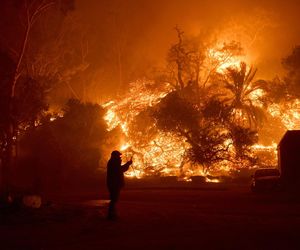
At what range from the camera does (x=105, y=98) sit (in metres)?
63.8

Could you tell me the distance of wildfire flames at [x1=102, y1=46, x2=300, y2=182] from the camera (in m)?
36.4

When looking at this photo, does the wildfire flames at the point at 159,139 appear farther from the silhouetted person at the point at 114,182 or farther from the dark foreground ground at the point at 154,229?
the silhouetted person at the point at 114,182

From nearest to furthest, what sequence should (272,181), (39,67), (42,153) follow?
(272,181) < (42,153) < (39,67)

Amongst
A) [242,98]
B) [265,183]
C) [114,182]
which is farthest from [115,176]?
[242,98]

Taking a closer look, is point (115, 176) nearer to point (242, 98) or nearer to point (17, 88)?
point (17, 88)

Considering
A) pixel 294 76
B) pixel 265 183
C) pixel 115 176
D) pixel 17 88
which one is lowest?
pixel 265 183

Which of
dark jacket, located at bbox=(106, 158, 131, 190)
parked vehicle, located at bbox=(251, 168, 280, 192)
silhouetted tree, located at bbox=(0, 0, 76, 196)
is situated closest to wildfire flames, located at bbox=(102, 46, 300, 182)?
silhouetted tree, located at bbox=(0, 0, 76, 196)

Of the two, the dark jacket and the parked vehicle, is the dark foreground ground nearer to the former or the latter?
the dark jacket

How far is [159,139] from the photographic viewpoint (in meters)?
37.5

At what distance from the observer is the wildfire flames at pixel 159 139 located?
36438mm

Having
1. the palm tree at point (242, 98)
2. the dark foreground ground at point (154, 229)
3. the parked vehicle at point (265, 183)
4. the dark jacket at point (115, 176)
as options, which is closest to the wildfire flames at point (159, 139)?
the palm tree at point (242, 98)

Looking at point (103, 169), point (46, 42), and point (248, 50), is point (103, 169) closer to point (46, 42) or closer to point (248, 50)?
point (46, 42)

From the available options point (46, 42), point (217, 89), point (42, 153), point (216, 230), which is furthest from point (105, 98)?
point (216, 230)

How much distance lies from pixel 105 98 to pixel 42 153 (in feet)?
105
